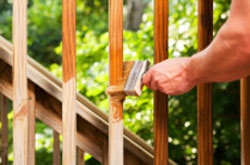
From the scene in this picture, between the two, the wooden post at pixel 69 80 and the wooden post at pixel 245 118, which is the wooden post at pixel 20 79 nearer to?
A: the wooden post at pixel 69 80

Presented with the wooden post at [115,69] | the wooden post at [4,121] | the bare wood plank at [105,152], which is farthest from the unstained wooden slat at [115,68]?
the wooden post at [4,121]

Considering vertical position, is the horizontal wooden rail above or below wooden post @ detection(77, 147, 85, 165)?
above

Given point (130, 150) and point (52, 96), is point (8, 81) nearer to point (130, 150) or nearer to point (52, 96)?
point (52, 96)

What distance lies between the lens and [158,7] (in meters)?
1.34

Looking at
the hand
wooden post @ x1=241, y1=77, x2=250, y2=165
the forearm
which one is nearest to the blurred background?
wooden post @ x1=241, y1=77, x2=250, y2=165

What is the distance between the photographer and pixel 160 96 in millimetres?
1347

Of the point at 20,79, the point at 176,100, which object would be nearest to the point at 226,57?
the point at 20,79

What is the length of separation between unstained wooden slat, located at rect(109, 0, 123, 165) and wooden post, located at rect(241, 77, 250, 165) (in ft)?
1.51

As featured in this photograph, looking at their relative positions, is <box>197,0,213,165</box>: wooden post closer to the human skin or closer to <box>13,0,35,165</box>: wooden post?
the human skin

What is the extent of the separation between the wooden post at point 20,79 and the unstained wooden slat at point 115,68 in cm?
27

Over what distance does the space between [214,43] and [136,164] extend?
35.6 inches

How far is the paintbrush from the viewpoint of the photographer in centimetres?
124

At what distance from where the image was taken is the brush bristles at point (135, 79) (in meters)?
1.24

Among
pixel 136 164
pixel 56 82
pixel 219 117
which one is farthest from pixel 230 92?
pixel 56 82
